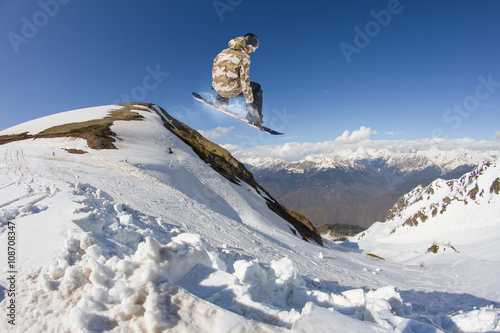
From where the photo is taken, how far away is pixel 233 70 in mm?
10828

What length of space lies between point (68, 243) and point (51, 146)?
22394 millimetres

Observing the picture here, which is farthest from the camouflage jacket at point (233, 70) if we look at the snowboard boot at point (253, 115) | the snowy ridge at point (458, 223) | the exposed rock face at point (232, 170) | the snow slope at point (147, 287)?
the snowy ridge at point (458, 223)

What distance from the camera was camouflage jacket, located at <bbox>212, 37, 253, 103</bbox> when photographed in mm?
10656

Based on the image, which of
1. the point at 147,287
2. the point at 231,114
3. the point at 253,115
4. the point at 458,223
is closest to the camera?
the point at 147,287

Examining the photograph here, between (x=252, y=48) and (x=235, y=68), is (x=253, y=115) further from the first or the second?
(x=252, y=48)

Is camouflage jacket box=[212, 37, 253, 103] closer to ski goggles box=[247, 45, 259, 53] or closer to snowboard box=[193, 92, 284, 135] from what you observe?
ski goggles box=[247, 45, 259, 53]

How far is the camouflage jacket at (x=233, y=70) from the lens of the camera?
1066 cm

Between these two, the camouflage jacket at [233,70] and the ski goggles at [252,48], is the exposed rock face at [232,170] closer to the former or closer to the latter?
the camouflage jacket at [233,70]

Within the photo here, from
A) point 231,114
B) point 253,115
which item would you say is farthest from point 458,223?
point 253,115

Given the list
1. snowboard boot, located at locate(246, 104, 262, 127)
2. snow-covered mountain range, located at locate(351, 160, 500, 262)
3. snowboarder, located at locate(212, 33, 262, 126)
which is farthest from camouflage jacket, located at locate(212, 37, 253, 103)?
snow-covered mountain range, located at locate(351, 160, 500, 262)

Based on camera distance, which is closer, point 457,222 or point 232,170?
point 232,170

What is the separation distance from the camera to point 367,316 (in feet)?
13.5

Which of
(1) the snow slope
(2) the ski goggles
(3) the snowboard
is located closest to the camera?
(1) the snow slope

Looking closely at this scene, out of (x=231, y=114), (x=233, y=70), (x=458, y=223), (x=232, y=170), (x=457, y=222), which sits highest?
(x=231, y=114)
